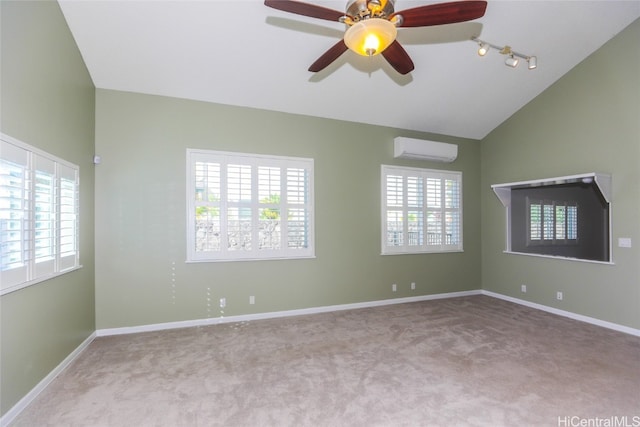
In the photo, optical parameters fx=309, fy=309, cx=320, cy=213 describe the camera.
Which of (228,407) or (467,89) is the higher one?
(467,89)

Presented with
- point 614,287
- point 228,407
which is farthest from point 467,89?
point 228,407

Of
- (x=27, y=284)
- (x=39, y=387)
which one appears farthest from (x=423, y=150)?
(x=39, y=387)

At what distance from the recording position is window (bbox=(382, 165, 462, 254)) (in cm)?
509

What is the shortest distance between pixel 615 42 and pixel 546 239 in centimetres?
273

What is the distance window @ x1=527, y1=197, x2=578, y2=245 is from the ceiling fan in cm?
385

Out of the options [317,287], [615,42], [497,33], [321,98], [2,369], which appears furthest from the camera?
[317,287]

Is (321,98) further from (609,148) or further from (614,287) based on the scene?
(614,287)

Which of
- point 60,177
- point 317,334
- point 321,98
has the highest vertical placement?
point 321,98

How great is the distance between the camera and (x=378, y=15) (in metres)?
1.97

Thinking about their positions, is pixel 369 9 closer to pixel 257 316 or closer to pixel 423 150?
pixel 423 150

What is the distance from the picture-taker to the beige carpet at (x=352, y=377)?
219cm

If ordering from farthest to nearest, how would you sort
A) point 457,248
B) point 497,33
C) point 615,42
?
point 457,248 < point 615,42 < point 497,33

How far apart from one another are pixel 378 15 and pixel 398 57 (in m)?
0.55

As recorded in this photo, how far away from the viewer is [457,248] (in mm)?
5590
